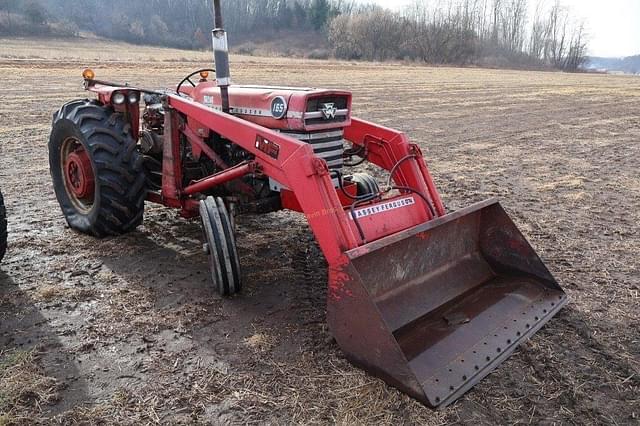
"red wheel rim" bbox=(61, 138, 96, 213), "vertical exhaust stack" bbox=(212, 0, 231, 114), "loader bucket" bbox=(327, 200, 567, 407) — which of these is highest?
"vertical exhaust stack" bbox=(212, 0, 231, 114)

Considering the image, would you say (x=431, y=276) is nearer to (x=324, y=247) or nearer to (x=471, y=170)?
(x=324, y=247)

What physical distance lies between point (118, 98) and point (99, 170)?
64 cm

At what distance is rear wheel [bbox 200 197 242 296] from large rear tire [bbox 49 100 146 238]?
115cm

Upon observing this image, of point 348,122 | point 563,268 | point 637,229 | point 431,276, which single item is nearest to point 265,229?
point 348,122

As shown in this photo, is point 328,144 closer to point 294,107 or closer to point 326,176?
point 294,107

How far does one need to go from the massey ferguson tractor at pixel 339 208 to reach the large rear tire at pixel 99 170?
11mm

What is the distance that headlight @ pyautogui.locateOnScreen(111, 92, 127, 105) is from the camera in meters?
4.73

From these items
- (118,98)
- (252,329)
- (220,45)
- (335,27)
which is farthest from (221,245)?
(335,27)

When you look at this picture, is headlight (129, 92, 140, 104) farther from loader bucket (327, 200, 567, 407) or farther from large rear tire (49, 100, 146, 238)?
loader bucket (327, 200, 567, 407)

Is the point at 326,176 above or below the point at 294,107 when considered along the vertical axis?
below

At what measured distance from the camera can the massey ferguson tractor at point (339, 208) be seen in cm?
305

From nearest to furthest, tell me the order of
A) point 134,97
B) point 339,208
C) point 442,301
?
point 339,208, point 442,301, point 134,97

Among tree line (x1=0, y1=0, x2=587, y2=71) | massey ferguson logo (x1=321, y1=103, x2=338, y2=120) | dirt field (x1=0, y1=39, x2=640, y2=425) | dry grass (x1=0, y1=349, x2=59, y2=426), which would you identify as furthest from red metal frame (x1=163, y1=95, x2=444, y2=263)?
tree line (x1=0, y1=0, x2=587, y2=71)

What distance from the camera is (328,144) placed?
4059 millimetres
